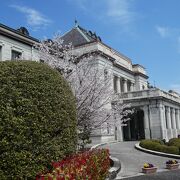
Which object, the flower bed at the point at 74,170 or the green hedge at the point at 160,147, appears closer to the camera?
the flower bed at the point at 74,170

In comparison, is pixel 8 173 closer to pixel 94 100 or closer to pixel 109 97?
pixel 94 100

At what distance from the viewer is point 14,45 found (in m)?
36.2

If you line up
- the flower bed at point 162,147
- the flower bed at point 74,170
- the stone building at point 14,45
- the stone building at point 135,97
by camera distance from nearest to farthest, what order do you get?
1. the flower bed at point 74,170
2. the flower bed at point 162,147
3. the stone building at point 14,45
4. the stone building at point 135,97

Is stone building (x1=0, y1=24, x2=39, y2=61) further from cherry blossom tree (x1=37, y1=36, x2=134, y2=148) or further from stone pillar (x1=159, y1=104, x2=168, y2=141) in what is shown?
stone pillar (x1=159, y1=104, x2=168, y2=141)

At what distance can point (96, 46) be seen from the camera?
151 feet

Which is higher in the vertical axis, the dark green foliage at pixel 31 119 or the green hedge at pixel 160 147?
the dark green foliage at pixel 31 119

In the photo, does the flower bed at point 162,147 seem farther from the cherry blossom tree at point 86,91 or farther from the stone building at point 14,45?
the stone building at point 14,45

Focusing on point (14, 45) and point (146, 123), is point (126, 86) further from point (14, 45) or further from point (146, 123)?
point (14, 45)

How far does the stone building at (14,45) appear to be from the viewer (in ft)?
114

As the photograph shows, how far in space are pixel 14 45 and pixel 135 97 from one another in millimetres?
19724

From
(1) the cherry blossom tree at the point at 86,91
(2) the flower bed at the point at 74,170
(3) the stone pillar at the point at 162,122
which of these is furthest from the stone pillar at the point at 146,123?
(2) the flower bed at the point at 74,170

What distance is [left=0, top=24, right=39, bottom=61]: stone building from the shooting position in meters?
34.7

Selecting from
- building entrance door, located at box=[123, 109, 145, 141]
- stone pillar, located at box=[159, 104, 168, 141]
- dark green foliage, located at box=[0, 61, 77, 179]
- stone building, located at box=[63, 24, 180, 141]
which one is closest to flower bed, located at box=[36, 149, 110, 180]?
dark green foliage, located at box=[0, 61, 77, 179]

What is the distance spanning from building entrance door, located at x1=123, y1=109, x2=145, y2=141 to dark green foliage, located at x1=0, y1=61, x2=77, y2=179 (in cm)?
4359
